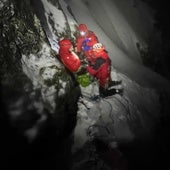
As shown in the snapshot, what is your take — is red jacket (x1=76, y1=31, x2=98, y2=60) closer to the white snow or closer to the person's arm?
the person's arm

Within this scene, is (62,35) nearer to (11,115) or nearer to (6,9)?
(6,9)

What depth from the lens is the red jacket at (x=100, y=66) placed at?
22.7 feet

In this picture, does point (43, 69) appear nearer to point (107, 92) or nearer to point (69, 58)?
point (69, 58)

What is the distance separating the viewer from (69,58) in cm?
654

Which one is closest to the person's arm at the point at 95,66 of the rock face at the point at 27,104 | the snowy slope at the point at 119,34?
the rock face at the point at 27,104

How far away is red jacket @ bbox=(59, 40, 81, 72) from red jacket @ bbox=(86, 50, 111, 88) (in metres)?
0.55

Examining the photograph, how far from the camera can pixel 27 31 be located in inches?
237

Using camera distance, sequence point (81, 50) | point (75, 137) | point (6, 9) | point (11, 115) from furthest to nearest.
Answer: point (81, 50) < point (75, 137) < point (6, 9) < point (11, 115)

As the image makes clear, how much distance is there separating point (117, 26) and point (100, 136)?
4827mm

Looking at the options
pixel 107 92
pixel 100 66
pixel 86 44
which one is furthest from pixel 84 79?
pixel 86 44

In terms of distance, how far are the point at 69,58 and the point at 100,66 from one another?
2.89 ft

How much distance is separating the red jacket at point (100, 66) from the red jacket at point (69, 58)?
548 mm

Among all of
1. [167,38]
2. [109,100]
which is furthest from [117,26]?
[109,100]

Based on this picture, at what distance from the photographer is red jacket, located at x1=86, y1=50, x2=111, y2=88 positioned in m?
6.91
